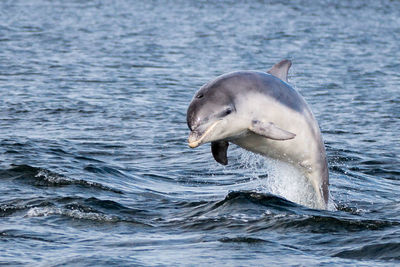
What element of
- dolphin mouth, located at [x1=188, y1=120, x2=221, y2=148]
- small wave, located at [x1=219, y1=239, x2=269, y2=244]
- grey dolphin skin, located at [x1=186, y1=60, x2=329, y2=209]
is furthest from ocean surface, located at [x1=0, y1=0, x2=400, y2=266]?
dolphin mouth, located at [x1=188, y1=120, x2=221, y2=148]

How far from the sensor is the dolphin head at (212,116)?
1012 centimetres

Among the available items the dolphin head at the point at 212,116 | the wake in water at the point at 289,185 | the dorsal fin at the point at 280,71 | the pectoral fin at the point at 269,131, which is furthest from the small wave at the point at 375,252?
the dorsal fin at the point at 280,71

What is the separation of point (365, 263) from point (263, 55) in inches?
1056

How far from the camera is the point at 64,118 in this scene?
68.6 ft

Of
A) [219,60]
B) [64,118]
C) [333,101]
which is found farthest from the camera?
[219,60]

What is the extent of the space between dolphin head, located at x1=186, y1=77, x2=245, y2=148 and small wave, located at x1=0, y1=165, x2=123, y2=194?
12.8ft

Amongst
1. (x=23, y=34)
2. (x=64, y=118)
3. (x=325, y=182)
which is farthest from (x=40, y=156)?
(x=23, y=34)

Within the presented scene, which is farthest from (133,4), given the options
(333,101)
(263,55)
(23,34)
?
(333,101)

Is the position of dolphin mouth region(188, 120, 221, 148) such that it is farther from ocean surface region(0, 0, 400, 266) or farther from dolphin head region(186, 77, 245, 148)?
ocean surface region(0, 0, 400, 266)

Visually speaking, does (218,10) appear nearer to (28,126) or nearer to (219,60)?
(219,60)

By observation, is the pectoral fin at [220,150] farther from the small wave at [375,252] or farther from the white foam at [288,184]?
the small wave at [375,252]

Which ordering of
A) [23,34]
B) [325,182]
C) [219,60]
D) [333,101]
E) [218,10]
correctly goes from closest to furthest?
1. [325,182]
2. [333,101]
3. [219,60]
4. [23,34]
5. [218,10]

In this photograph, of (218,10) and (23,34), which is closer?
(23,34)

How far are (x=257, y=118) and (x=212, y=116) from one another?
0.64 metres
